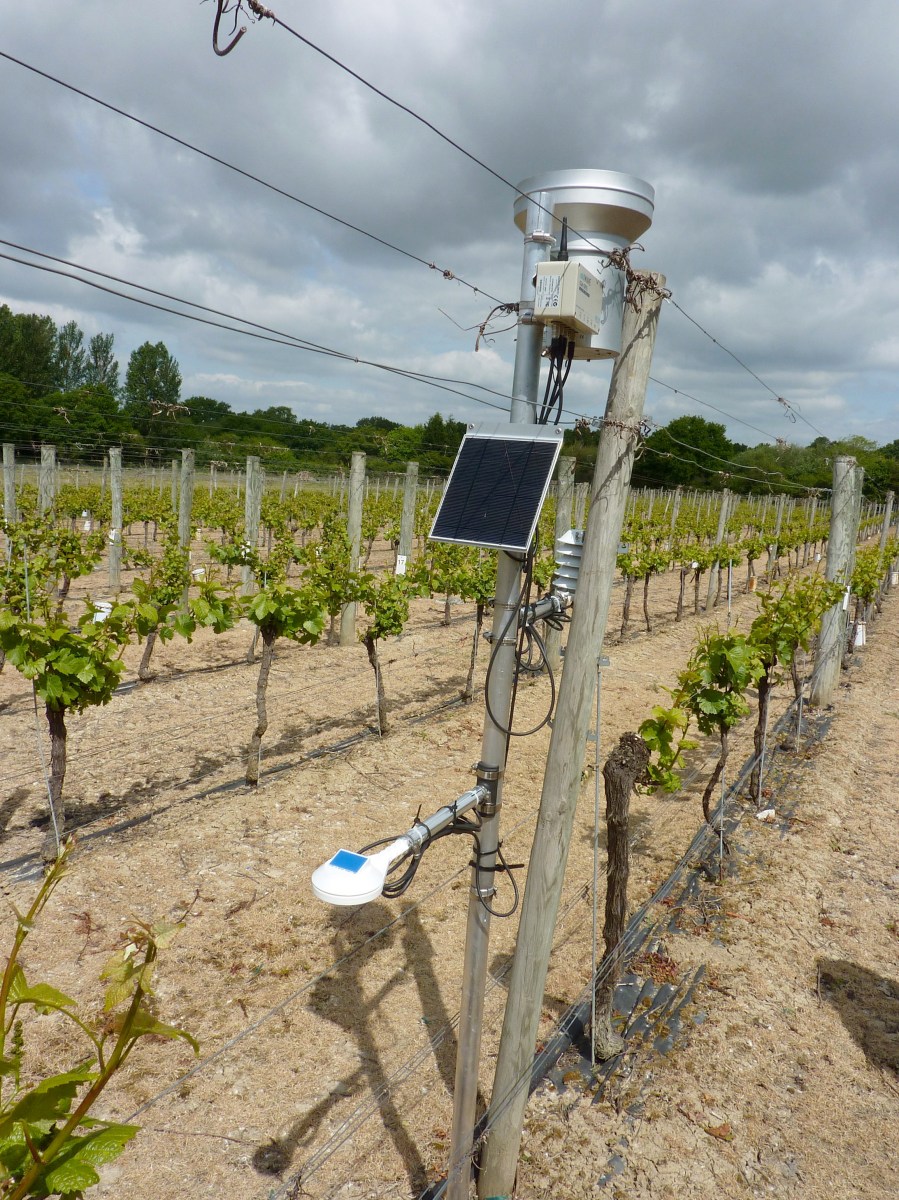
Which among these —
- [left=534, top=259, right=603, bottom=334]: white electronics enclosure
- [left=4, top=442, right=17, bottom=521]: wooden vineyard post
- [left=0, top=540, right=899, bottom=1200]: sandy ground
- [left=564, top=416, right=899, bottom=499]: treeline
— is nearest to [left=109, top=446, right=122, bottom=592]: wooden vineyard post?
[left=4, top=442, right=17, bottom=521]: wooden vineyard post

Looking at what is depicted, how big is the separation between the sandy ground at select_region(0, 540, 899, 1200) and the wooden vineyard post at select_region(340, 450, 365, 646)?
305 centimetres

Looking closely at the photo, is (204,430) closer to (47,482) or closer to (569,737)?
(47,482)

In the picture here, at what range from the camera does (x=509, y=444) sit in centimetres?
235

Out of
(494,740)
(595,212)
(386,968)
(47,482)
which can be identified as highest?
(595,212)

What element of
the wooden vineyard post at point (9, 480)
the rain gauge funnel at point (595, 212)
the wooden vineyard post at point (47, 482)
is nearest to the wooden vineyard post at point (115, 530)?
the wooden vineyard post at point (47, 482)

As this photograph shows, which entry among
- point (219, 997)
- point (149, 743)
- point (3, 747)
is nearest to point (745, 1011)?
point (219, 997)

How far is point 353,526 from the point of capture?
10.4m

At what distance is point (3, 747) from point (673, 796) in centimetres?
592

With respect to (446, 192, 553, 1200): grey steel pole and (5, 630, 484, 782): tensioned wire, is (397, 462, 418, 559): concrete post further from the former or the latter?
(446, 192, 553, 1200): grey steel pole

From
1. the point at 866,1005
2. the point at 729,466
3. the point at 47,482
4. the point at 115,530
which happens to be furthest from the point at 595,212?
the point at 729,466

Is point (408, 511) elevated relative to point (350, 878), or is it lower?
elevated

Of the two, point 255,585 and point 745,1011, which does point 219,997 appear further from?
point 255,585

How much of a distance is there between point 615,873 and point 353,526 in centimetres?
733

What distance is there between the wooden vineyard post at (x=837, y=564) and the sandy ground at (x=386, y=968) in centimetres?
175
